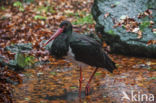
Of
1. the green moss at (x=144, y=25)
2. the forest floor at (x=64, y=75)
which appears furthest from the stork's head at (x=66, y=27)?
the green moss at (x=144, y=25)

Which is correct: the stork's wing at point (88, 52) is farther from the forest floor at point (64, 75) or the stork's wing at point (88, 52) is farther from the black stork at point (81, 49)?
the forest floor at point (64, 75)

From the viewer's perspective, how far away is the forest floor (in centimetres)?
439

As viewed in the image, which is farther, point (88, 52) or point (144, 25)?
point (144, 25)

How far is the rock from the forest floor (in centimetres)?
23

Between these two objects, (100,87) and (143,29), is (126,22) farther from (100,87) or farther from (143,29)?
(100,87)

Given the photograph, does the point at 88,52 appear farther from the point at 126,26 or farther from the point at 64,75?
the point at 126,26

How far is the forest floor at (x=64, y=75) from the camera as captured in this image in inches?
173

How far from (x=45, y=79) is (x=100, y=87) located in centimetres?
113

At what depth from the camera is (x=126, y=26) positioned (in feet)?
22.2

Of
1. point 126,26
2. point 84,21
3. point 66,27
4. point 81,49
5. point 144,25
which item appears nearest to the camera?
point 81,49

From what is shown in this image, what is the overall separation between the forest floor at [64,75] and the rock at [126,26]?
23 centimetres

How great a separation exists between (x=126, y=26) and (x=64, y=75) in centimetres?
215

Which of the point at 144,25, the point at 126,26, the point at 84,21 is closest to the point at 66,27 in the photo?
the point at 126,26

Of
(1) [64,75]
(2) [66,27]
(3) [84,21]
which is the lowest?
(1) [64,75]
